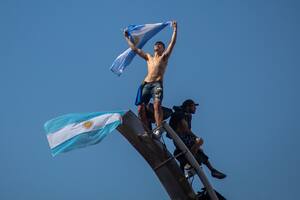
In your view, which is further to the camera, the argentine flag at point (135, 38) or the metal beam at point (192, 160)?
the argentine flag at point (135, 38)

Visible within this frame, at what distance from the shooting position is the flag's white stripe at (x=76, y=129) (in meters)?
19.2

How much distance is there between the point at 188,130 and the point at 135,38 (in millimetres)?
2969

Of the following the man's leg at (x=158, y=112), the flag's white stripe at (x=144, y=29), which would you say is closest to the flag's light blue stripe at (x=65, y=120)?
the man's leg at (x=158, y=112)

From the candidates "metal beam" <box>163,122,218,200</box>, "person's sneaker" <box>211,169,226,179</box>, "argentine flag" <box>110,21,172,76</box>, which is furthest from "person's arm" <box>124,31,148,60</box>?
"person's sneaker" <box>211,169,226,179</box>

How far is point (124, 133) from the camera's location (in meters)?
19.3

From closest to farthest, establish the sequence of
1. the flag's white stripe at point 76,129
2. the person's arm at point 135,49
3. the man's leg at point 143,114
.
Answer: the flag's white stripe at point 76,129
the man's leg at point 143,114
the person's arm at point 135,49

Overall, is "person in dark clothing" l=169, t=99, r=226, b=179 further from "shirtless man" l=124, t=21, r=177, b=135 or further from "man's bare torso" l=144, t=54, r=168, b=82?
"man's bare torso" l=144, t=54, r=168, b=82

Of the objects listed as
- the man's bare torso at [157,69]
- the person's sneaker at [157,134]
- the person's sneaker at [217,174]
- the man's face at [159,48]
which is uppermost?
the man's face at [159,48]

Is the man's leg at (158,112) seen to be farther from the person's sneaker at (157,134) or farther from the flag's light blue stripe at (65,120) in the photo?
the flag's light blue stripe at (65,120)

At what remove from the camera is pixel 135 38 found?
2109 centimetres

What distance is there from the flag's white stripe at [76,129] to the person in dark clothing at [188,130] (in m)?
1.78

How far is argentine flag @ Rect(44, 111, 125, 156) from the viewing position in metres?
19.1

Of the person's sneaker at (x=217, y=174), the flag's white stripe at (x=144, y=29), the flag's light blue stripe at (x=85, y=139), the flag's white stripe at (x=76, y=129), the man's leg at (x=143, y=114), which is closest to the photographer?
the flag's light blue stripe at (x=85, y=139)

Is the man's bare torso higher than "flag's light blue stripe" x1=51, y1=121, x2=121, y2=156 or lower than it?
higher
